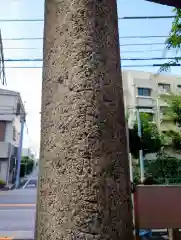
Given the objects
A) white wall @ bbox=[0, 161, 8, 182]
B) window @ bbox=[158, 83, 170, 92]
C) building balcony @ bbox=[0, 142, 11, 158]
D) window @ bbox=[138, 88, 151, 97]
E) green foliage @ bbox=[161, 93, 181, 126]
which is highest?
window @ bbox=[158, 83, 170, 92]

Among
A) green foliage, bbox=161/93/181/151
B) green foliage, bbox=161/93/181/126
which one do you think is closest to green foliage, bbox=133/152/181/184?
green foliage, bbox=161/93/181/151

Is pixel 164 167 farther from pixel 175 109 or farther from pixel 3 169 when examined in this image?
pixel 3 169

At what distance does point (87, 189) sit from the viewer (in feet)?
2.20

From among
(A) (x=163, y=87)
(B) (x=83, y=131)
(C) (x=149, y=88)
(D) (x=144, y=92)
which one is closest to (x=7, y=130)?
(D) (x=144, y=92)

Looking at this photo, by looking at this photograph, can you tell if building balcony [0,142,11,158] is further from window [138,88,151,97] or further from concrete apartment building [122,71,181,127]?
window [138,88,151,97]

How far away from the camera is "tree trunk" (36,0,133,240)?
0.67 m

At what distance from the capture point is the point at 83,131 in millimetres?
707

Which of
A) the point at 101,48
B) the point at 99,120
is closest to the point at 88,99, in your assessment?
the point at 99,120

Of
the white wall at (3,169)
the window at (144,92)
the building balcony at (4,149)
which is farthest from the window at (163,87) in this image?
the white wall at (3,169)

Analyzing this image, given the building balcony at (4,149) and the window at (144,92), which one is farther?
the window at (144,92)

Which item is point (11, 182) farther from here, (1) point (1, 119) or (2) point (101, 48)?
(2) point (101, 48)

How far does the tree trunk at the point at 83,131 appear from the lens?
0.67m

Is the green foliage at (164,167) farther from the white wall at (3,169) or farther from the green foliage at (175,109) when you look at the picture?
the white wall at (3,169)

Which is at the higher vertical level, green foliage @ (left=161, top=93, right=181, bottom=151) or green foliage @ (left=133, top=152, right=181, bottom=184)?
green foliage @ (left=161, top=93, right=181, bottom=151)
